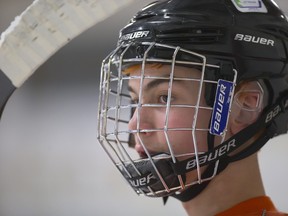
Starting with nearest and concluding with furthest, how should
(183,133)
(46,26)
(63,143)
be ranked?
1. (46,26)
2. (183,133)
3. (63,143)

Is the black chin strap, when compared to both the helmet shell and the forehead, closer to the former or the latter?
the helmet shell

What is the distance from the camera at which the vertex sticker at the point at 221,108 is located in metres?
1.24

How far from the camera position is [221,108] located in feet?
4.08

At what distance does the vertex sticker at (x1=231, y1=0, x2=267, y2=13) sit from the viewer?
Result: 4.28 ft

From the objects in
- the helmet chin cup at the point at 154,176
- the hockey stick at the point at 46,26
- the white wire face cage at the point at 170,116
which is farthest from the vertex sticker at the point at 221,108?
the hockey stick at the point at 46,26

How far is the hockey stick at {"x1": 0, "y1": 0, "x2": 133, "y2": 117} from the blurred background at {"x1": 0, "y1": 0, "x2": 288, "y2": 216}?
140cm

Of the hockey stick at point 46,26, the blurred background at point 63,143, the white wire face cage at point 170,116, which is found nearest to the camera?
the hockey stick at point 46,26

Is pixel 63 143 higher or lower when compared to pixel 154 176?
lower

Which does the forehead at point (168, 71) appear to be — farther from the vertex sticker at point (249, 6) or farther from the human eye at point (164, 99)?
the vertex sticker at point (249, 6)

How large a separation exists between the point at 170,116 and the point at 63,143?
1.56 m

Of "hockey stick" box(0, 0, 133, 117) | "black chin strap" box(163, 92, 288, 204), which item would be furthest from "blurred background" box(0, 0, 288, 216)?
"hockey stick" box(0, 0, 133, 117)

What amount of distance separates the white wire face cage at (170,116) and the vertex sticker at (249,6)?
15cm

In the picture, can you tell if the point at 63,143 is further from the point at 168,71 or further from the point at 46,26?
the point at 46,26

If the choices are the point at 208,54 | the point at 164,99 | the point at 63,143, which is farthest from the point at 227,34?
the point at 63,143
